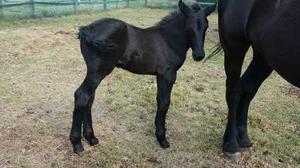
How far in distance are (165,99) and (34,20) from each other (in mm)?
9274

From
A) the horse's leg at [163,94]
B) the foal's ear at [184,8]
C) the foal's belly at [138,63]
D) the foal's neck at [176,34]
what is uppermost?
the foal's ear at [184,8]

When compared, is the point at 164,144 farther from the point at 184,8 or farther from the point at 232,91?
the point at 184,8

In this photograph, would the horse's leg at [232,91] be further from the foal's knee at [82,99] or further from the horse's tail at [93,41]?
the foal's knee at [82,99]

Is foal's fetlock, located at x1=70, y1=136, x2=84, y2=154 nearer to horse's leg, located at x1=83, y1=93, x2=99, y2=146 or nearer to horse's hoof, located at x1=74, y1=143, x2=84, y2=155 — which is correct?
horse's hoof, located at x1=74, y1=143, x2=84, y2=155

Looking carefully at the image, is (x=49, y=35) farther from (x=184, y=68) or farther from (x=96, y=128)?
(x=96, y=128)

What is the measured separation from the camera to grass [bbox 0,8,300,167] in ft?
12.2

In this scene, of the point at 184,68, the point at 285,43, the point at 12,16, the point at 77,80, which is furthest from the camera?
the point at 12,16

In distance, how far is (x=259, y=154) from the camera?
12.8 feet

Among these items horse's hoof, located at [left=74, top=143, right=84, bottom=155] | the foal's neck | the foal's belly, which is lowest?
horse's hoof, located at [left=74, top=143, right=84, bottom=155]

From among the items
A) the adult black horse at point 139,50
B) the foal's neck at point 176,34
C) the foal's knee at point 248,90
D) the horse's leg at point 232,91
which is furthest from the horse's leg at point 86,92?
the foal's knee at point 248,90

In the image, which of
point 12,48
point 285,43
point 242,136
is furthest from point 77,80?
point 285,43

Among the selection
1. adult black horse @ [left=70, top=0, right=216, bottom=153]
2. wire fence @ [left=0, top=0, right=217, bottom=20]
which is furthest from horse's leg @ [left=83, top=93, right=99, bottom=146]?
wire fence @ [left=0, top=0, right=217, bottom=20]

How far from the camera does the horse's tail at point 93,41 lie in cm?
328

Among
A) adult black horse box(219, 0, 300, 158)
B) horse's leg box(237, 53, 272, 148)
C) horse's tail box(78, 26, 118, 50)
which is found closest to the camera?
adult black horse box(219, 0, 300, 158)
